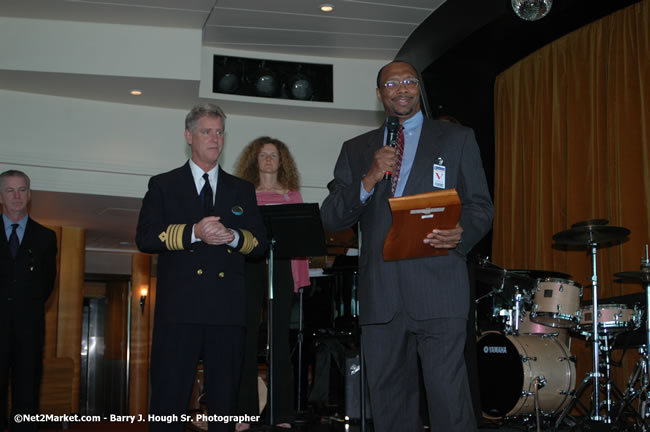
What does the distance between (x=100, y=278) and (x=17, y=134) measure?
549 cm

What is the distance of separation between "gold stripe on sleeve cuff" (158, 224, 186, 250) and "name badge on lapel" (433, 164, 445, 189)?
1005 millimetres

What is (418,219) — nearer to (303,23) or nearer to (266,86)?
(303,23)

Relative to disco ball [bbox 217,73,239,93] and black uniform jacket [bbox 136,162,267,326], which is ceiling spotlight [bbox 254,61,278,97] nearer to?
disco ball [bbox 217,73,239,93]

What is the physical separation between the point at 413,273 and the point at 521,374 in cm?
280

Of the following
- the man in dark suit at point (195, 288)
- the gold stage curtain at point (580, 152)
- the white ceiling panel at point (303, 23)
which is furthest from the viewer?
the white ceiling panel at point (303, 23)

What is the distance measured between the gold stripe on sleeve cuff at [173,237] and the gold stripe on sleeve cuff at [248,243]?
260mm

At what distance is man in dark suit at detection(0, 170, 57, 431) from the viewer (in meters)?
4.24

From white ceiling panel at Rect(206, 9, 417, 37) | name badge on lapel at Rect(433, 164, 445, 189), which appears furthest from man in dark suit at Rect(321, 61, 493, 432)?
white ceiling panel at Rect(206, 9, 417, 37)

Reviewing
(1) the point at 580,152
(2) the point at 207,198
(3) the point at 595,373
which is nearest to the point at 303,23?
(1) the point at 580,152

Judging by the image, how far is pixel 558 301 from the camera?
478 cm

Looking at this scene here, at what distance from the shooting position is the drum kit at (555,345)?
14.8 ft

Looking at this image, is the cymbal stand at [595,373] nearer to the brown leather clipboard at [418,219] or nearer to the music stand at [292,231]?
the music stand at [292,231]

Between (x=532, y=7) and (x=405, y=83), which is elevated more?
(x=532, y=7)

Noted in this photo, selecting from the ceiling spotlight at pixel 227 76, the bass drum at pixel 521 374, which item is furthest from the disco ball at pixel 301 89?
the bass drum at pixel 521 374
